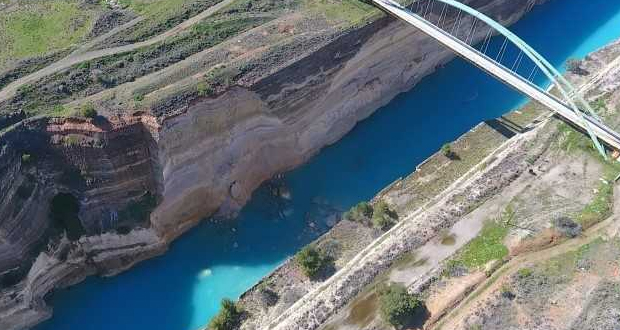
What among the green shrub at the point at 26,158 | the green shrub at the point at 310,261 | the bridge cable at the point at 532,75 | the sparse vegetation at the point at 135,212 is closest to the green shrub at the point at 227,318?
the green shrub at the point at 310,261

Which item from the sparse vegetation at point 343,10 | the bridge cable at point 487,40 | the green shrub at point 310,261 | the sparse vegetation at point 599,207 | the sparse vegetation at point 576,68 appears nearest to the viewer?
the green shrub at point 310,261

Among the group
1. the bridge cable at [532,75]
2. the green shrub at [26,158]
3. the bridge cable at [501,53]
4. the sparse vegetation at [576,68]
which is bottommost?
the green shrub at [26,158]

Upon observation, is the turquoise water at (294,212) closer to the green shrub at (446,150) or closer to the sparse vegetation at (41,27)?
the green shrub at (446,150)

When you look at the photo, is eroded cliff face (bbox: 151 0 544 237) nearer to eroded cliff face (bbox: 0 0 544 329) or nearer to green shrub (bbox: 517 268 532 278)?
eroded cliff face (bbox: 0 0 544 329)

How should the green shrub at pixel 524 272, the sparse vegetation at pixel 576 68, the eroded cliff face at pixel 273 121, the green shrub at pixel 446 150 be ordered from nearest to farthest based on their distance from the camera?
the green shrub at pixel 524 272 < the eroded cliff face at pixel 273 121 < the green shrub at pixel 446 150 < the sparse vegetation at pixel 576 68

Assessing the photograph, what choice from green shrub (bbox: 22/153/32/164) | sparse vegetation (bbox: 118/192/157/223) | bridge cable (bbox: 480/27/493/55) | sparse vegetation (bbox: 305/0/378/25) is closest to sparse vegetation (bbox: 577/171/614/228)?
bridge cable (bbox: 480/27/493/55)

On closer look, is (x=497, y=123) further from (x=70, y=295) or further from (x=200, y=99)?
(x=70, y=295)

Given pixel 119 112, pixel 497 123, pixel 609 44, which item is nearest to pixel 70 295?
pixel 119 112

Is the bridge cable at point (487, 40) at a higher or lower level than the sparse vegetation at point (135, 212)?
higher
